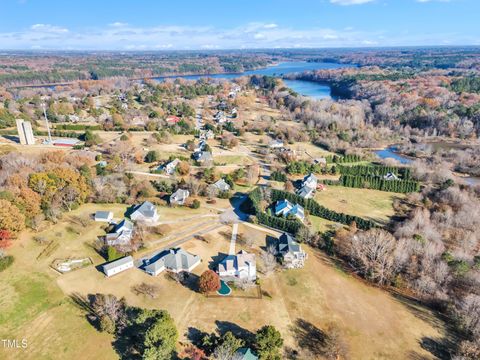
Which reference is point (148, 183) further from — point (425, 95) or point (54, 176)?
point (425, 95)

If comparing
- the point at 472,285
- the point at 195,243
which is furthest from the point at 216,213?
the point at 472,285

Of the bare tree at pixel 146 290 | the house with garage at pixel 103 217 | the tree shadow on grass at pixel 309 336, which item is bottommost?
the tree shadow on grass at pixel 309 336

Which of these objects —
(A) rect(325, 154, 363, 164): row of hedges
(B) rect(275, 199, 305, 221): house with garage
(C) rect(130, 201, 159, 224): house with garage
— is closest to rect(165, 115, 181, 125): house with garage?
(A) rect(325, 154, 363, 164): row of hedges

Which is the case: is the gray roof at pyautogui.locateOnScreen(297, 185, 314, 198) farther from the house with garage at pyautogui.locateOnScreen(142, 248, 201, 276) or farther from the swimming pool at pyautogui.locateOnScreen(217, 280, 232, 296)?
the swimming pool at pyautogui.locateOnScreen(217, 280, 232, 296)

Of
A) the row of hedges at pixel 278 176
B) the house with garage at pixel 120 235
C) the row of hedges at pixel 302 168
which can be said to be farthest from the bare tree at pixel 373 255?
the house with garage at pixel 120 235

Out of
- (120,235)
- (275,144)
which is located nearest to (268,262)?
(120,235)

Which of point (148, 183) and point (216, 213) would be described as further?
point (148, 183)

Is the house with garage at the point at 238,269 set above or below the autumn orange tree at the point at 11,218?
below

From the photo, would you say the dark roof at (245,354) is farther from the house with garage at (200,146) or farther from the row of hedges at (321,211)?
the house with garage at (200,146)
